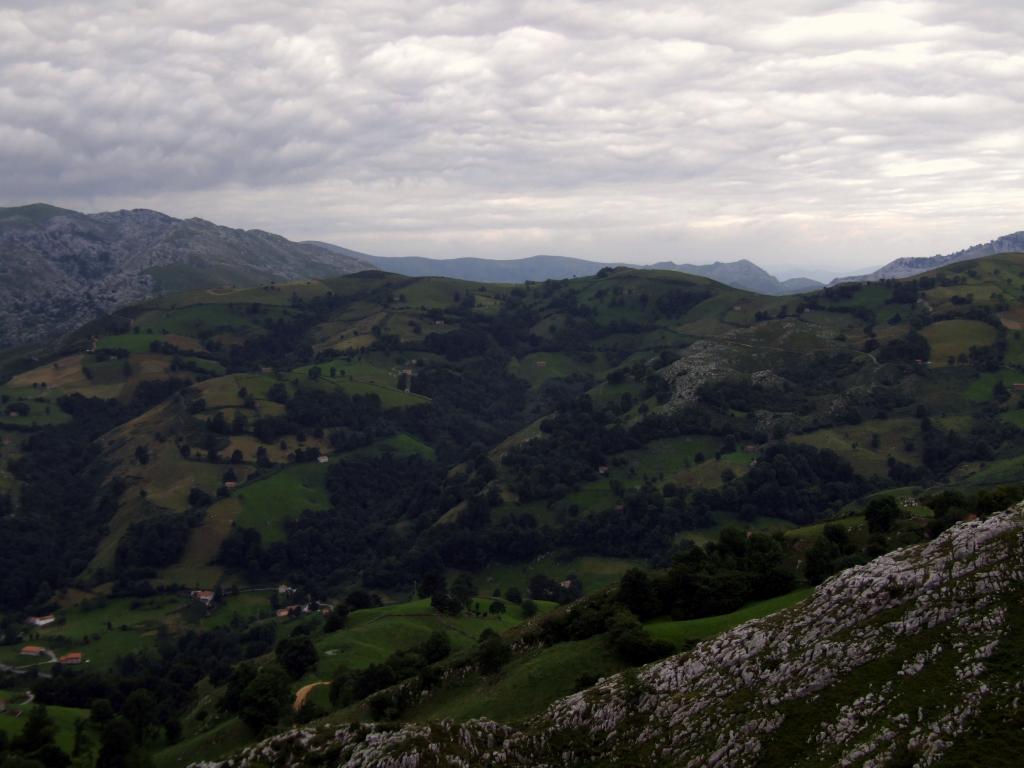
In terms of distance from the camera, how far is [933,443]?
17875 cm

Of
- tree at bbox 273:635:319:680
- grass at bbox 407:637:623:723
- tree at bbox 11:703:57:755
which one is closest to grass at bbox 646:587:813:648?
grass at bbox 407:637:623:723

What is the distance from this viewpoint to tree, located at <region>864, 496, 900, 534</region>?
66.3m

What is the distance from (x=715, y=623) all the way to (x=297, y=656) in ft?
180

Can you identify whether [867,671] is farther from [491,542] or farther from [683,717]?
[491,542]

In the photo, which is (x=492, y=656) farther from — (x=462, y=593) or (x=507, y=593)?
(x=507, y=593)

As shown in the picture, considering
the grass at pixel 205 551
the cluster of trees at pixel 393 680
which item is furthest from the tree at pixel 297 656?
the grass at pixel 205 551

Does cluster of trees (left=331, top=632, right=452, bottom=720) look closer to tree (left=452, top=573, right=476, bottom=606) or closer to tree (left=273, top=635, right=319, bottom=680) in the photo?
tree (left=273, top=635, right=319, bottom=680)

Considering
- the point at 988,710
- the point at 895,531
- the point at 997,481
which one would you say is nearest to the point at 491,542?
the point at 997,481

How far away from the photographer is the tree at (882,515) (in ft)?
218

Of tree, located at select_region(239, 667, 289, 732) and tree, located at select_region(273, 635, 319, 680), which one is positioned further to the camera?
tree, located at select_region(273, 635, 319, 680)

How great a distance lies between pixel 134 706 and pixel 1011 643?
88.0 meters

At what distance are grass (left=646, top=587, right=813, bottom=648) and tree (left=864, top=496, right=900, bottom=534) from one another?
39.4ft

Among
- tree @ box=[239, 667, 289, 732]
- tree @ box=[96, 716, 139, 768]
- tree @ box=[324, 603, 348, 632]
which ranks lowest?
tree @ box=[324, 603, 348, 632]

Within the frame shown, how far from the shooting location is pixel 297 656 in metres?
90.9
